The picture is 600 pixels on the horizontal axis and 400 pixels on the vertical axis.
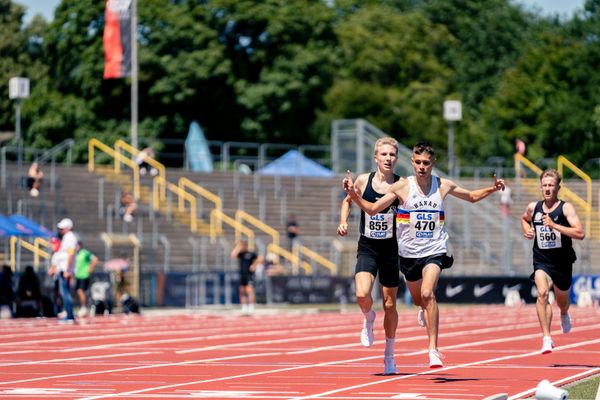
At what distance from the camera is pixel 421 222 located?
53.0ft

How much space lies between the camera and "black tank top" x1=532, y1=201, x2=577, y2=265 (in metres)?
18.9

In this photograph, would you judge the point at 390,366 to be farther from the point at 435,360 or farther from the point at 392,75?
the point at 392,75

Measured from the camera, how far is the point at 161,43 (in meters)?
74.8

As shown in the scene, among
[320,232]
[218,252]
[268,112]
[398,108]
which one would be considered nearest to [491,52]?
[398,108]

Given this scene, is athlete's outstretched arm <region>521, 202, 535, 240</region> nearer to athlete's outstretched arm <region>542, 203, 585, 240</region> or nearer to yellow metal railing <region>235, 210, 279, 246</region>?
athlete's outstretched arm <region>542, 203, 585, 240</region>

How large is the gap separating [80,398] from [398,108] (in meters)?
77.9

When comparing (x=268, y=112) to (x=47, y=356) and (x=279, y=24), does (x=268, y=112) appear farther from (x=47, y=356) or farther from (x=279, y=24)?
(x=47, y=356)

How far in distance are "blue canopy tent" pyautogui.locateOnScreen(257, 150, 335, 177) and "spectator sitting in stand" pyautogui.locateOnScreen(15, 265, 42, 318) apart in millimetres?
22969

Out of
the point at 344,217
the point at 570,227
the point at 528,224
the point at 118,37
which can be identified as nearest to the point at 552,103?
the point at 118,37

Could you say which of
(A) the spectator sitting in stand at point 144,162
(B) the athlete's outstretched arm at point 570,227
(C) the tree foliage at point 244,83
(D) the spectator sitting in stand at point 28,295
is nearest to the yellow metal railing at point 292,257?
(A) the spectator sitting in stand at point 144,162

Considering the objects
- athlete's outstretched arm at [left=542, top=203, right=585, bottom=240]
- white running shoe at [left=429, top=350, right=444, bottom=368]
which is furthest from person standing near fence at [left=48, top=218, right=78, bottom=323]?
white running shoe at [left=429, top=350, right=444, bottom=368]

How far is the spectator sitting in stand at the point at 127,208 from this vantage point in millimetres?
46062

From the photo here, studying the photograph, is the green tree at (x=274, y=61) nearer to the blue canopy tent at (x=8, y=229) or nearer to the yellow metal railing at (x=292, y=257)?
the yellow metal railing at (x=292, y=257)

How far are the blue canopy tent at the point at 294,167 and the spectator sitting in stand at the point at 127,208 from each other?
36.5 ft
